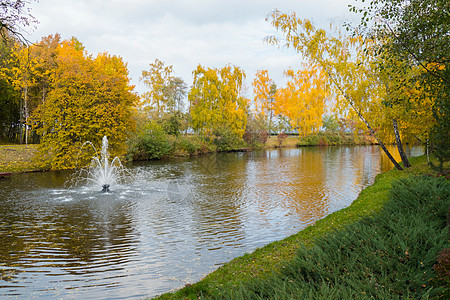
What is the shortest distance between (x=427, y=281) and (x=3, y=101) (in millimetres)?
42979

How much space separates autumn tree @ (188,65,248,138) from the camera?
43625 mm

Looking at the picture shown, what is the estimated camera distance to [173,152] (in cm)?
3791

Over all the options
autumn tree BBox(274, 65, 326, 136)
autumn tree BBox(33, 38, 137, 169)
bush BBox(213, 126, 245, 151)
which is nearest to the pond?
autumn tree BBox(33, 38, 137, 169)

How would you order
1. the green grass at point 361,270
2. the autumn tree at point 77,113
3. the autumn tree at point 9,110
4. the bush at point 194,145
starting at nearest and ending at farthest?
the green grass at point 361,270, the autumn tree at point 77,113, the autumn tree at point 9,110, the bush at point 194,145

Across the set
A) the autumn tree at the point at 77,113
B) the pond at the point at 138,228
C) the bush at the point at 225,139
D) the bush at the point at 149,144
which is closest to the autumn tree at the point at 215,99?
the bush at the point at 225,139

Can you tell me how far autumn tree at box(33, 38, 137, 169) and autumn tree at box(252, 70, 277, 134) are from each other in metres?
36.1

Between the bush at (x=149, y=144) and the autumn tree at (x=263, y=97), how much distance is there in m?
25.8

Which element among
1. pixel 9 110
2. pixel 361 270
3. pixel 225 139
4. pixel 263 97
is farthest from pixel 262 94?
pixel 361 270

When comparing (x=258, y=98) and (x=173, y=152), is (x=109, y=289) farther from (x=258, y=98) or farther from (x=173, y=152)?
(x=258, y=98)

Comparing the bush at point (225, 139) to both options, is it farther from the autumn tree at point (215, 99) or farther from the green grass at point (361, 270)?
the green grass at point (361, 270)

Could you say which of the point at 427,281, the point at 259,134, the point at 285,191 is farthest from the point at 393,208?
the point at 259,134

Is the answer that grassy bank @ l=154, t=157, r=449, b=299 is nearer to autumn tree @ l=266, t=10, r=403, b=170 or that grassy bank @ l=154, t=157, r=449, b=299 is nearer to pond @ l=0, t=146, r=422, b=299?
pond @ l=0, t=146, r=422, b=299

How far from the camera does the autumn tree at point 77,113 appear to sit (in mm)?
23625

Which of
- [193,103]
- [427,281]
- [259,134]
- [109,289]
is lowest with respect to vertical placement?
[109,289]
